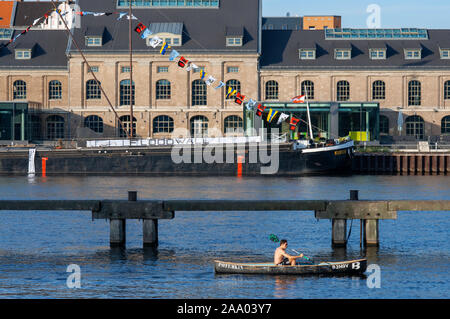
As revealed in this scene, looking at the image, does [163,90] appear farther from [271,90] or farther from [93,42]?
[271,90]

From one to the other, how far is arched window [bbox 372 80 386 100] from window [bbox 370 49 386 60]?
109 inches

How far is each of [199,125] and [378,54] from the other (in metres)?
21.0

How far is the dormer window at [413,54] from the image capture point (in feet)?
307

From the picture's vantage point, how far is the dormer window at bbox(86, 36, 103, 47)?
92375 millimetres

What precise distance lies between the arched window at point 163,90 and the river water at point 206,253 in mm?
34999

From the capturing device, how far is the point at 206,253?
114 feet

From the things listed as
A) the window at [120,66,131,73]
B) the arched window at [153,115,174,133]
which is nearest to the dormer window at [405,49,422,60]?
the arched window at [153,115,174,133]

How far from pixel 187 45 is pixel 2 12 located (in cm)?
6028

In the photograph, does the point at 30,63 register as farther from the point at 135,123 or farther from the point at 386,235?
the point at 386,235

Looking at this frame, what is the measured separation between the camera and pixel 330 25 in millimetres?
172250

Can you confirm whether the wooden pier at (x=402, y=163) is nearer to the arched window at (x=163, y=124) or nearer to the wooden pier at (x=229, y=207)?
the arched window at (x=163, y=124)

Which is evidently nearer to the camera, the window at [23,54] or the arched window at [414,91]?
the arched window at [414,91]

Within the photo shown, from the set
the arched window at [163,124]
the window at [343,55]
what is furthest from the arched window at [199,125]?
the window at [343,55]

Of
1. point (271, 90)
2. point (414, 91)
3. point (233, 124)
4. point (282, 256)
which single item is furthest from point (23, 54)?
point (282, 256)
